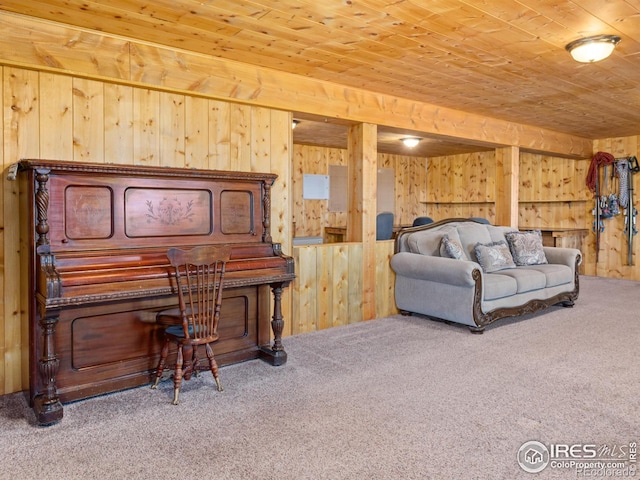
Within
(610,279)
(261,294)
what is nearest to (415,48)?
(261,294)

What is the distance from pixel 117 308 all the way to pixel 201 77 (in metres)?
1.78

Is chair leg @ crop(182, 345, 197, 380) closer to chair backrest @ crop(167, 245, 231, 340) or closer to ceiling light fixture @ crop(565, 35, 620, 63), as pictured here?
chair backrest @ crop(167, 245, 231, 340)

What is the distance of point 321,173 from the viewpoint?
27.5ft

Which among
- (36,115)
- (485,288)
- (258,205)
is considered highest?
(36,115)

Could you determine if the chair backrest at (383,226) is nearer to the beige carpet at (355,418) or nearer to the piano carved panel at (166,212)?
the beige carpet at (355,418)

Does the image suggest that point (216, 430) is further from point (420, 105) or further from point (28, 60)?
point (420, 105)

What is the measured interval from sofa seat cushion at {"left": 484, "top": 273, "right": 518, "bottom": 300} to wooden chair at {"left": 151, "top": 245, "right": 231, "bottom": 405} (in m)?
2.56

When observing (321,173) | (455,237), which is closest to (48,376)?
(455,237)

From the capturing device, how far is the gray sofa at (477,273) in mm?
4340

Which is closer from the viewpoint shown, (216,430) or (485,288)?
(216,430)

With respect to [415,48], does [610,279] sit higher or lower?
lower

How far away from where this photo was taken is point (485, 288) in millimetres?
4348

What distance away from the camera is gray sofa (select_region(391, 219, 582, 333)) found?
14.2ft

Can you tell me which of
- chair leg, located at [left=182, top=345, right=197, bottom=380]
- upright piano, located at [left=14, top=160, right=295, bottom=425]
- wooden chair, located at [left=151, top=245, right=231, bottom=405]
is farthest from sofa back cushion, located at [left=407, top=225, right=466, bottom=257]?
chair leg, located at [left=182, top=345, right=197, bottom=380]
